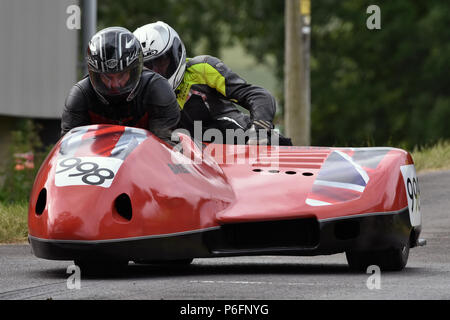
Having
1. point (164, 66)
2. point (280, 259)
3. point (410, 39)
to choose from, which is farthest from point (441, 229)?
point (410, 39)

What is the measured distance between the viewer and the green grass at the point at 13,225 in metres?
11.6

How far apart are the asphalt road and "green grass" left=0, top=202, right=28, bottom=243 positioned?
0.92 metres

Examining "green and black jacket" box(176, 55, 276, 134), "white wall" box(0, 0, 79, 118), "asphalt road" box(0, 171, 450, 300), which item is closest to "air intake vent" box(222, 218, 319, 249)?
"asphalt road" box(0, 171, 450, 300)

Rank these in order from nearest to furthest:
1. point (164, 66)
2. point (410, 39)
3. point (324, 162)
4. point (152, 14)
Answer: point (324, 162), point (164, 66), point (410, 39), point (152, 14)

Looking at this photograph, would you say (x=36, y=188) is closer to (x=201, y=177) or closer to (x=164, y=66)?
(x=201, y=177)

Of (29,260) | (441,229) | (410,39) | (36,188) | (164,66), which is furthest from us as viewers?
(410,39)

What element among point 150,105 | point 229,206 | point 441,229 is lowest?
point 441,229

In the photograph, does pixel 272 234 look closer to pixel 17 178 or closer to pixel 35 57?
pixel 17 178

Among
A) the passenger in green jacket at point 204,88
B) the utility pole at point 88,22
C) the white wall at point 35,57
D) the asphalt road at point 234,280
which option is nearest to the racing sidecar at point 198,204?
the asphalt road at point 234,280

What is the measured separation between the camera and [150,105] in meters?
8.53

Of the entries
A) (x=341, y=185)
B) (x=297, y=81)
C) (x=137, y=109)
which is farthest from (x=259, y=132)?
(x=297, y=81)

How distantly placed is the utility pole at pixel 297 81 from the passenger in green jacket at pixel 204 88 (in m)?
8.83

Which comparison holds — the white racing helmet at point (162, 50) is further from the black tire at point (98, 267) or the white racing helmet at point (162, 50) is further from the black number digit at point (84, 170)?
the black tire at point (98, 267)

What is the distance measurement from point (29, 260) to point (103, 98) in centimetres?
175
